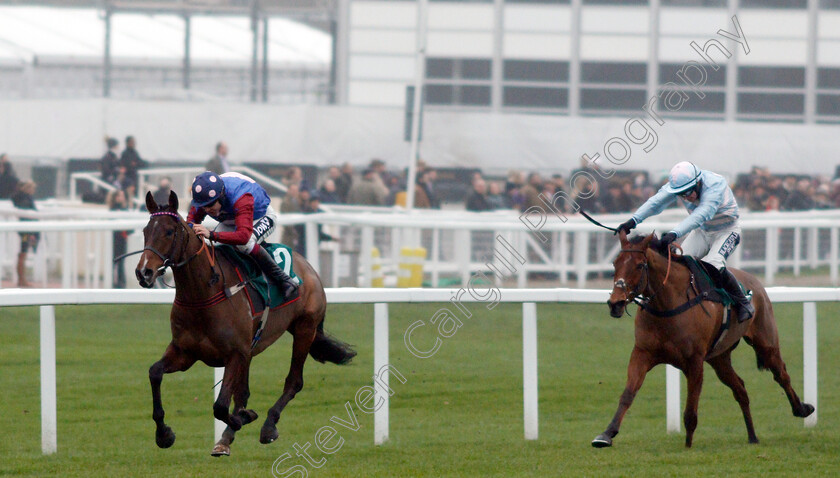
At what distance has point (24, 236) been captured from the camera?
12.0m

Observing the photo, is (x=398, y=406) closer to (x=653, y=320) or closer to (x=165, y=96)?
(x=653, y=320)

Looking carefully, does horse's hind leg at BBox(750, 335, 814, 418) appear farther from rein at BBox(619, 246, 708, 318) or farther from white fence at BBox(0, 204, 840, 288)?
white fence at BBox(0, 204, 840, 288)

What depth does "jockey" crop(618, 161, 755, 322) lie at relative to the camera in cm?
647

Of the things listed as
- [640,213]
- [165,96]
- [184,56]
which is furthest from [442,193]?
[184,56]

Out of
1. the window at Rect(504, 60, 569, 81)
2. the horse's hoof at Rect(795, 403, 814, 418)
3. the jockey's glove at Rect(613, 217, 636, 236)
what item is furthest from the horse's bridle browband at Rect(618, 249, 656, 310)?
the window at Rect(504, 60, 569, 81)

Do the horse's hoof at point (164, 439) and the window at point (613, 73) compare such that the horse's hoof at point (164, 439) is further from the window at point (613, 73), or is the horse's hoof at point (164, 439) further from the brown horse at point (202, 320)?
the window at point (613, 73)

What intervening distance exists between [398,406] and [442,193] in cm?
996

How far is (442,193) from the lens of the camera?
17.5 metres

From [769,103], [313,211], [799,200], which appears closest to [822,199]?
[799,200]

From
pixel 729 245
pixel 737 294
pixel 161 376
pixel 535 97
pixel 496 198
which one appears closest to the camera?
pixel 161 376

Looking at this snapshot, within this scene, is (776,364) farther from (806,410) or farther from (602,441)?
(602,441)

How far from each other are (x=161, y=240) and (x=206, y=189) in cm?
50

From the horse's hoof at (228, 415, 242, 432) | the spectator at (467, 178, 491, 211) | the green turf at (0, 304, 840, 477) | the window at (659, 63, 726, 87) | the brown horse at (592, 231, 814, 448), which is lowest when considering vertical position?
the green turf at (0, 304, 840, 477)

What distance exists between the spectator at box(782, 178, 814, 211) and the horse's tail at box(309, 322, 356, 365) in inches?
420
